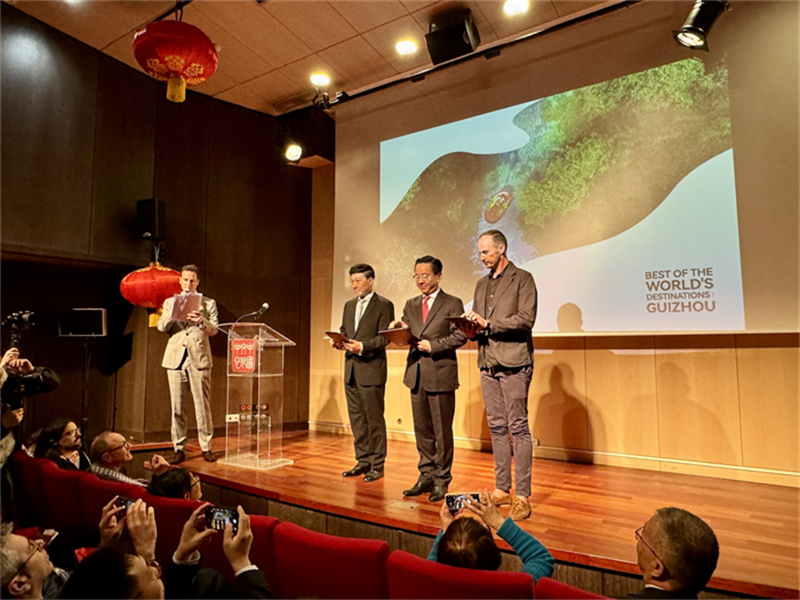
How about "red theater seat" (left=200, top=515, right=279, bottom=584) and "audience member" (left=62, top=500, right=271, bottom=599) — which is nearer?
"audience member" (left=62, top=500, right=271, bottom=599)

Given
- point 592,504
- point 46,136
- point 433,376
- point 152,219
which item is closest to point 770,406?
point 592,504

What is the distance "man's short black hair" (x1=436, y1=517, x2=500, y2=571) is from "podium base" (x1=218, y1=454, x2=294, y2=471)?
2637 mm

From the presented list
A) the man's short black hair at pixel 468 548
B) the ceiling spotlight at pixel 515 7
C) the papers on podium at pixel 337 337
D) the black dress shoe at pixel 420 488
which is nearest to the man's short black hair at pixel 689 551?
the man's short black hair at pixel 468 548

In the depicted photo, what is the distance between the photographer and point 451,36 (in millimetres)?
4000

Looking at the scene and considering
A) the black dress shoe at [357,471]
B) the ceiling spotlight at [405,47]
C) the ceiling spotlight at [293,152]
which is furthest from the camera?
the ceiling spotlight at [293,152]

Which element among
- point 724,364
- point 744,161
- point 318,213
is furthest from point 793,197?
point 318,213

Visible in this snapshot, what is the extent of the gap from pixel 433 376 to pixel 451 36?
2.77 meters

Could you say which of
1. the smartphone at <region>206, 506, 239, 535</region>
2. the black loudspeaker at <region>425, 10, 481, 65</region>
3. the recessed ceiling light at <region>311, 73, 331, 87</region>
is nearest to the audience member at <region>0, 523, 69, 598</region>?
the smartphone at <region>206, 506, 239, 535</region>

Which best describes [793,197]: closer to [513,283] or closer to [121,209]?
[513,283]

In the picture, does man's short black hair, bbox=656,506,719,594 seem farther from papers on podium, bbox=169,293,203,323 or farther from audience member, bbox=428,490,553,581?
papers on podium, bbox=169,293,203,323

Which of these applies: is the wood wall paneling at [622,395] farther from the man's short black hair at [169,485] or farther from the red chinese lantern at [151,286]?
the red chinese lantern at [151,286]

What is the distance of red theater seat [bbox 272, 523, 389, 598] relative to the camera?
1.37m

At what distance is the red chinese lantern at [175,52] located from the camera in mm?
2941

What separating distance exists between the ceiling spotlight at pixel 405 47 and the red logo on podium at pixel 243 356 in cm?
289
